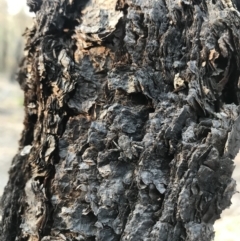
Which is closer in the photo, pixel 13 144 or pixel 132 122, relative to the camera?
pixel 132 122

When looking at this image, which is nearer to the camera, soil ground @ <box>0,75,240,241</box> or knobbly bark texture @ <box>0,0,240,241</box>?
knobbly bark texture @ <box>0,0,240,241</box>

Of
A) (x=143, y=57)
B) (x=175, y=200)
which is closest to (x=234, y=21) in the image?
(x=143, y=57)

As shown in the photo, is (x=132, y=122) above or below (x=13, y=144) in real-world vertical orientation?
below

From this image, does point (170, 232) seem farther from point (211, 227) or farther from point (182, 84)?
point (182, 84)

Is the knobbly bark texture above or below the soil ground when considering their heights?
below
